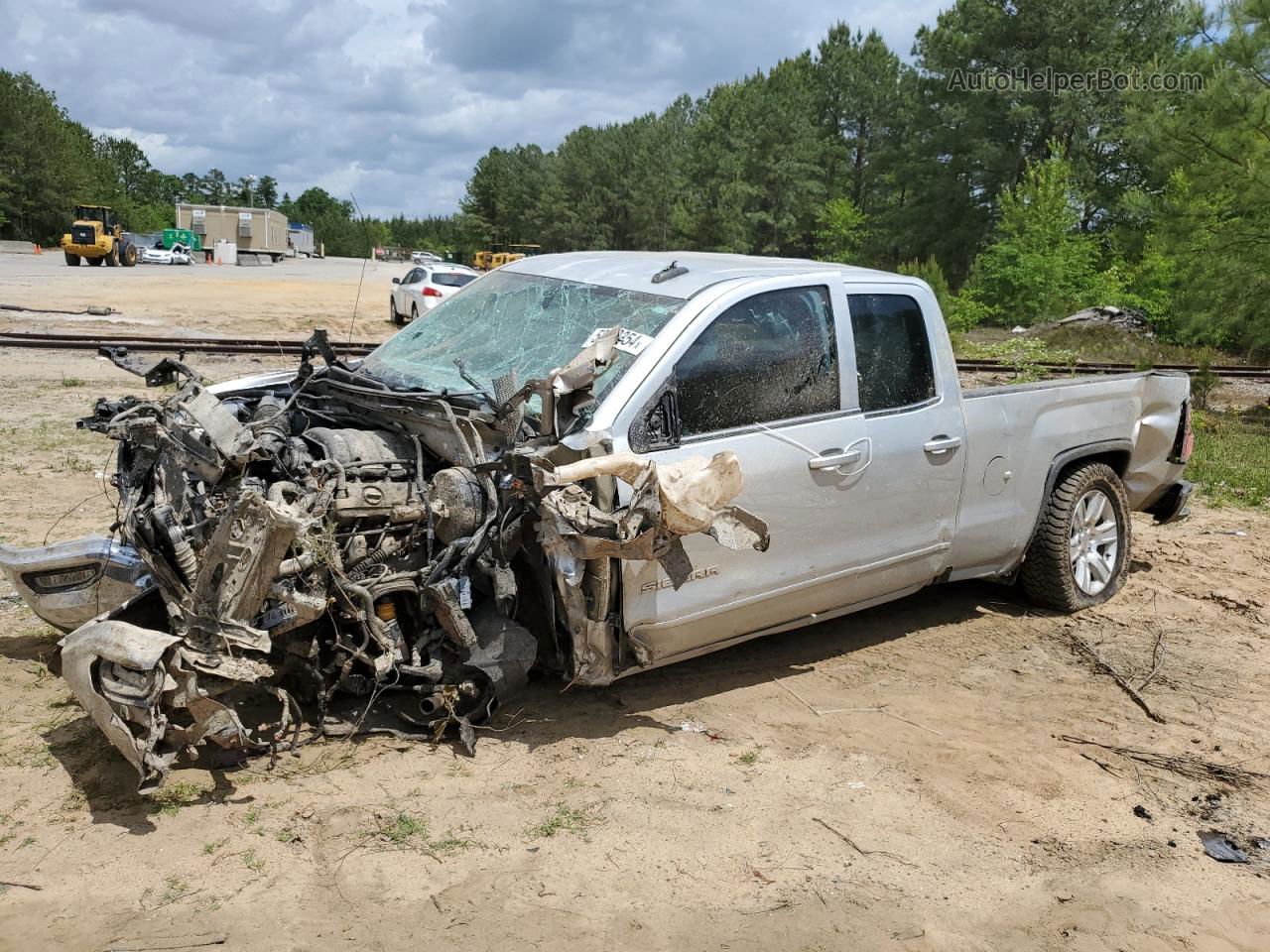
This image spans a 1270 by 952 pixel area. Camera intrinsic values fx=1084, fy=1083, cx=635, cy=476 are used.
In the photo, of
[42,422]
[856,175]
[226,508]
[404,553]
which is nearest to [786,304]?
[404,553]

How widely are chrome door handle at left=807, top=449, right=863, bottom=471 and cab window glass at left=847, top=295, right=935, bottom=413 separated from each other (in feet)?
0.92

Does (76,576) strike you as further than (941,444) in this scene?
No

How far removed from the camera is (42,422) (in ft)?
32.8

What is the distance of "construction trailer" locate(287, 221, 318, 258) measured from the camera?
69.3 meters

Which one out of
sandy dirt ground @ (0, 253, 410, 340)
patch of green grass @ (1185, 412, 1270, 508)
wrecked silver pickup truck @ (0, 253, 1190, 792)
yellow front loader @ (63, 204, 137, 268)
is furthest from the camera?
yellow front loader @ (63, 204, 137, 268)

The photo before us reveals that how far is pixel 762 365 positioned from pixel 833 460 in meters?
0.53

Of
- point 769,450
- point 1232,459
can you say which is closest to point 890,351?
point 769,450

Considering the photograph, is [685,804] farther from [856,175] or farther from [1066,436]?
[856,175]

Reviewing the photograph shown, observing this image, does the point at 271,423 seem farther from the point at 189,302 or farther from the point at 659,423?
the point at 189,302

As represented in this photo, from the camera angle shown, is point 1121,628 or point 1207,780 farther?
point 1121,628

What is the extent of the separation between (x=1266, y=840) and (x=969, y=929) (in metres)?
1.44

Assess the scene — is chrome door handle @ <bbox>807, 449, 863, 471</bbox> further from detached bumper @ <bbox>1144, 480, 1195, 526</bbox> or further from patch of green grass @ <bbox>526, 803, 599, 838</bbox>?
detached bumper @ <bbox>1144, 480, 1195, 526</bbox>

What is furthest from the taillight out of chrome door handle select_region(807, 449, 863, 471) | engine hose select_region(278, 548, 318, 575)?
engine hose select_region(278, 548, 318, 575)

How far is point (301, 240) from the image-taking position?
70438mm
